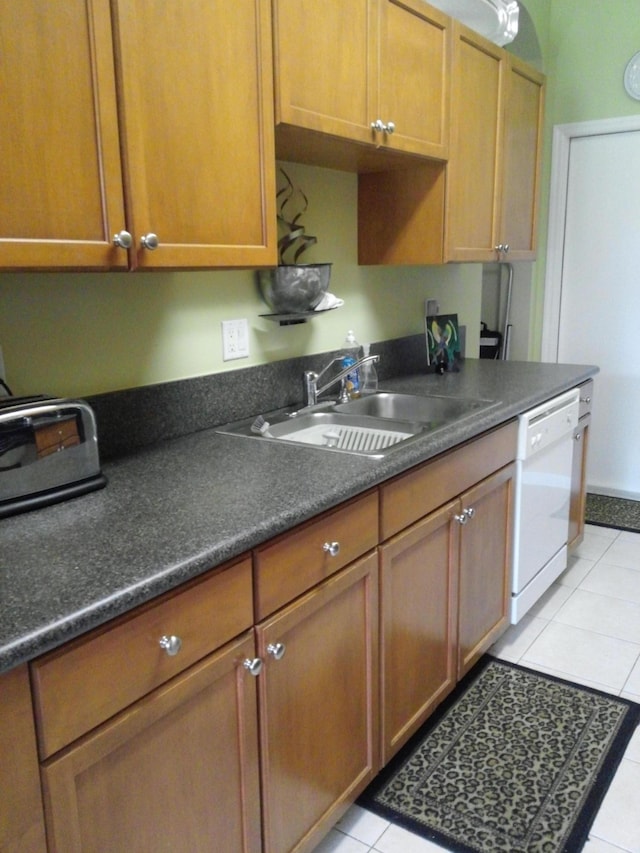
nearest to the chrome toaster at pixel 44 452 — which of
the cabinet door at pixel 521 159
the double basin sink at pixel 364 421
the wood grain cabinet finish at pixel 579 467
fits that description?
the double basin sink at pixel 364 421

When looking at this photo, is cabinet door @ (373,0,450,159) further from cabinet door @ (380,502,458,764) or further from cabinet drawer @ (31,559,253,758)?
cabinet drawer @ (31,559,253,758)

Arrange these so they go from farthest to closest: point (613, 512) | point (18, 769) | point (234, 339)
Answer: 1. point (613, 512)
2. point (234, 339)
3. point (18, 769)

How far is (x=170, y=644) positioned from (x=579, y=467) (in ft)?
7.34

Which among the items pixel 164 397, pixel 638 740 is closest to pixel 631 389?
pixel 638 740

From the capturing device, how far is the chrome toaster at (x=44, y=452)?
1.16m

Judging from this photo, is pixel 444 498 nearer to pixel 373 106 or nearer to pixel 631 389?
pixel 373 106

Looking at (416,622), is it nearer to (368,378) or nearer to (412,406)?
(412,406)

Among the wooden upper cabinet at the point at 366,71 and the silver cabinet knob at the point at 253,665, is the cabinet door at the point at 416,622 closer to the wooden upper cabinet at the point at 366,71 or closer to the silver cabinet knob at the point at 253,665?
the silver cabinet knob at the point at 253,665

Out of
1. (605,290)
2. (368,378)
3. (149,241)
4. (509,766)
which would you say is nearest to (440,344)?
(368,378)

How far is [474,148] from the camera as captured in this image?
2.34 m

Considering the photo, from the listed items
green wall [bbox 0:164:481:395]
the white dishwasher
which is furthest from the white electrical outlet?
the white dishwasher

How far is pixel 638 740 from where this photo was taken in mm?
1881

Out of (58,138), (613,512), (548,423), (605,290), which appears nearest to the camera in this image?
(58,138)

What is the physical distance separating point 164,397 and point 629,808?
154cm
